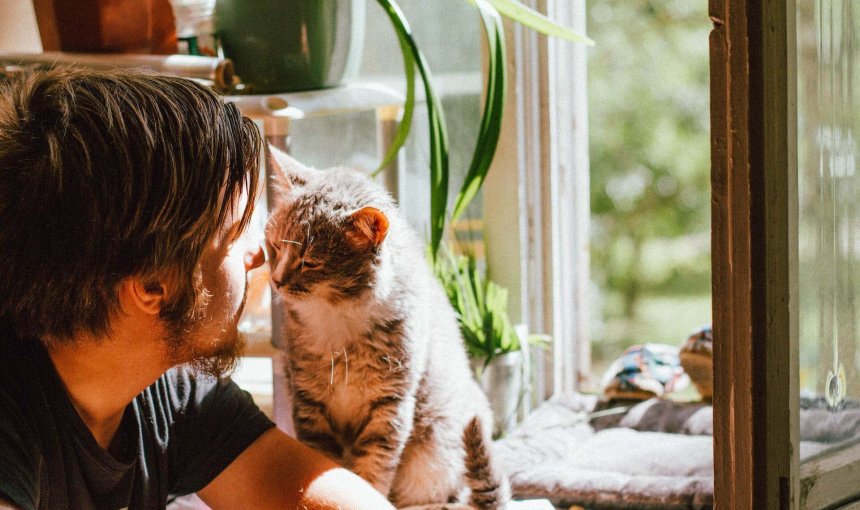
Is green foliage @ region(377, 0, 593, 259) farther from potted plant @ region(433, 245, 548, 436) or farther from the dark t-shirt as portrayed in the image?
potted plant @ region(433, 245, 548, 436)

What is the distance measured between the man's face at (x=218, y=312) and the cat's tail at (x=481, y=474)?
0.35 meters

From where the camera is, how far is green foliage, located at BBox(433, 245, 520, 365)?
6.25 ft

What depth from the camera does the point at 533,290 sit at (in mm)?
2207

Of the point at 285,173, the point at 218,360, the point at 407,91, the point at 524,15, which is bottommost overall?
the point at 218,360

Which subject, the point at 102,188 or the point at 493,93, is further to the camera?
the point at 493,93

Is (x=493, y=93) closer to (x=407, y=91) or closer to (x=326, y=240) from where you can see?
(x=407, y=91)

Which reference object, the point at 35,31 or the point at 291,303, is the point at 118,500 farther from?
the point at 35,31

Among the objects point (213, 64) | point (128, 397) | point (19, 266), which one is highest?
point (213, 64)

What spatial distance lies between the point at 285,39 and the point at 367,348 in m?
0.54

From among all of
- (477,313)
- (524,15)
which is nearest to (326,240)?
(524,15)

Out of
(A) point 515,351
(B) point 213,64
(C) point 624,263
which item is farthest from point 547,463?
(C) point 624,263

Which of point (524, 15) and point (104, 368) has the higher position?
point (524, 15)

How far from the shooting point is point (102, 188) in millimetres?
887

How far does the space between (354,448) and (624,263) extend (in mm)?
3097
